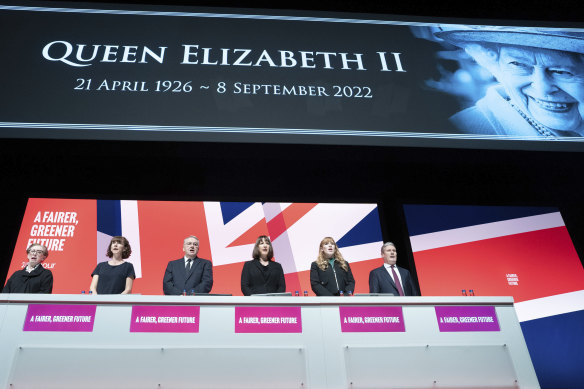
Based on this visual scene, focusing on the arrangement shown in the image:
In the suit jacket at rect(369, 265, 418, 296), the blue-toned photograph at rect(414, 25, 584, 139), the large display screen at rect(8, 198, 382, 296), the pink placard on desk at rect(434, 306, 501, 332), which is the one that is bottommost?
the pink placard on desk at rect(434, 306, 501, 332)

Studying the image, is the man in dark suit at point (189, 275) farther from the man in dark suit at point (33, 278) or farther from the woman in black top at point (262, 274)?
the man in dark suit at point (33, 278)

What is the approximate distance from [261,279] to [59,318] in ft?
4.99

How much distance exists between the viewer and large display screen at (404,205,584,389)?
4246 mm

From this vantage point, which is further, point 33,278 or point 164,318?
point 33,278

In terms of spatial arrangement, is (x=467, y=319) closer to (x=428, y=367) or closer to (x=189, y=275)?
(x=428, y=367)

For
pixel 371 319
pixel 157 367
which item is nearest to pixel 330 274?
pixel 371 319

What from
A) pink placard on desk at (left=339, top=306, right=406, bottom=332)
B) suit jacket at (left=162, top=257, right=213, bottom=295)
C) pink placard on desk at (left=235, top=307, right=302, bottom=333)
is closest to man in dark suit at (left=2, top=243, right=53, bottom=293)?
suit jacket at (left=162, top=257, right=213, bottom=295)

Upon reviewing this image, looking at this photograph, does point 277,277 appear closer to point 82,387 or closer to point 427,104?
point 82,387

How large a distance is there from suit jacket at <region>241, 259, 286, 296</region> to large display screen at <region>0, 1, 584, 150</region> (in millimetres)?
1085

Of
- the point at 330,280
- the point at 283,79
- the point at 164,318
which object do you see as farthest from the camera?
the point at 283,79

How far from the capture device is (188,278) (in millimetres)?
3361

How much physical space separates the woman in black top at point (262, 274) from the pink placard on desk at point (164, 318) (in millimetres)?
1044

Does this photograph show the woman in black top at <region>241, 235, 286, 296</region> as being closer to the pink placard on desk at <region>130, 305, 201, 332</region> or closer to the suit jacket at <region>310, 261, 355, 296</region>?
the suit jacket at <region>310, 261, 355, 296</region>

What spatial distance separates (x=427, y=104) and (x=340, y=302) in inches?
92.2
